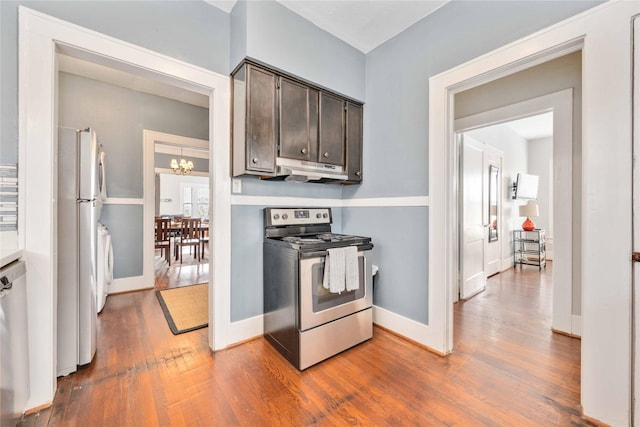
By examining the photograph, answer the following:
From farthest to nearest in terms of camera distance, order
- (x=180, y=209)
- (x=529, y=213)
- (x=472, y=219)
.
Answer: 1. (x=180, y=209)
2. (x=529, y=213)
3. (x=472, y=219)

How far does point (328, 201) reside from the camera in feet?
9.20

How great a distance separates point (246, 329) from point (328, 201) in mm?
1432

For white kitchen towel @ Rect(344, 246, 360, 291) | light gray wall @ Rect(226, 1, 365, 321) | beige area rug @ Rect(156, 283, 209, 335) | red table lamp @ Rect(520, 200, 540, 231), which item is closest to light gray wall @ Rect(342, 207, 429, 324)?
white kitchen towel @ Rect(344, 246, 360, 291)

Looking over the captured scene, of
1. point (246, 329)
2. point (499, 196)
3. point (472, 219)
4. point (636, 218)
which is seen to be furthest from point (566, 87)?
point (246, 329)

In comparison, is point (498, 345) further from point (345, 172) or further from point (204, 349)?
point (204, 349)

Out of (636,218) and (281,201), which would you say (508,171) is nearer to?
(636,218)

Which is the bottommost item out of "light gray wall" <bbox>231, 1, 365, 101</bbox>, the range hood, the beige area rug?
the beige area rug

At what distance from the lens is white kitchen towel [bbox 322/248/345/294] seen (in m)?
1.92

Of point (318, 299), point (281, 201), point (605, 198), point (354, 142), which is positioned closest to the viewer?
point (605, 198)

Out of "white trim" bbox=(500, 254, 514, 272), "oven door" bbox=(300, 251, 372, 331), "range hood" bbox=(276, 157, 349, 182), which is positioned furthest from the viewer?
"white trim" bbox=(500, 254, 514, 272)

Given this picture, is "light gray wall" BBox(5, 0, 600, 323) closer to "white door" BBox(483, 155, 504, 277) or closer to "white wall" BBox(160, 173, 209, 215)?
Answer: "white door" BBox(483, 155, 504, 277)

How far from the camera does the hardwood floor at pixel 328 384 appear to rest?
140cm

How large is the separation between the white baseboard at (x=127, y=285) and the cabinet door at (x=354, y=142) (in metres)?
3.11

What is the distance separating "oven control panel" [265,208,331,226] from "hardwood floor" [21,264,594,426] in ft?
3.37
